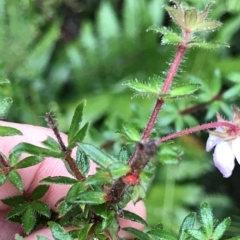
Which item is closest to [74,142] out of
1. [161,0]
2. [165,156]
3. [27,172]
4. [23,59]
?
[165,156]

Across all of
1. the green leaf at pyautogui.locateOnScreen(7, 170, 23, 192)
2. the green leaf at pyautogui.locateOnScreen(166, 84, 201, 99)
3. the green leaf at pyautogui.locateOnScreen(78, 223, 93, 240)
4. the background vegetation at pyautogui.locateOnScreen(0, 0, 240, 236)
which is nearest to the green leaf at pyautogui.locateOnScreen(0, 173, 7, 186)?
the green leaf at pyautogui.locateOnScreen(7, 170, 23, 192)

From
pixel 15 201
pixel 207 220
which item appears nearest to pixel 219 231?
pixel 207 220

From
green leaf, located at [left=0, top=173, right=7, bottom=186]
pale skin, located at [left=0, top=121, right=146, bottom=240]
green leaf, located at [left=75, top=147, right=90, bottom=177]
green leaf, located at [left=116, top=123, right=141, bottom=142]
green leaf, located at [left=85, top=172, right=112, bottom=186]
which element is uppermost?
green leaf, located at [left=116, top=123, right=141, bottom=142]

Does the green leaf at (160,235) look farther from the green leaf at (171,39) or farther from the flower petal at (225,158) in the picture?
the green leaf at (171,39)

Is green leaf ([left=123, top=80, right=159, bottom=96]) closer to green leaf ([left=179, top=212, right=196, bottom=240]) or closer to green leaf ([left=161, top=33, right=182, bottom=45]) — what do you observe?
green leaf ([left=161, top=33, right=182, bottom=45])

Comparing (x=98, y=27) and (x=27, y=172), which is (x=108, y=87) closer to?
(x=98, y=27)

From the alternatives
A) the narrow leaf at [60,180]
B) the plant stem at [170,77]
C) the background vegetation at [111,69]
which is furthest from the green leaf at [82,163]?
the background vegetation at [111,69]

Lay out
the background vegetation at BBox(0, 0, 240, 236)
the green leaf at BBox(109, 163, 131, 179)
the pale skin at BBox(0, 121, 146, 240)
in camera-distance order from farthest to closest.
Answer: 1. the background vegetation at BBox(0, 0, 240, 236)
2. the pale skin at BBox(0, 121, 146, 240)
3. the green leaf at BBox(109, 163, 131, 179)

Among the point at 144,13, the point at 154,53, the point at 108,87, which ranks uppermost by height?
the point at 144,13
